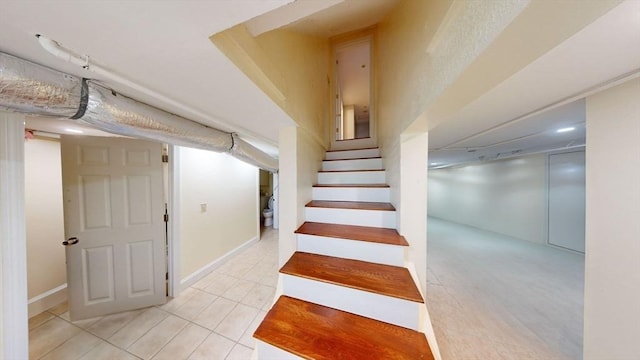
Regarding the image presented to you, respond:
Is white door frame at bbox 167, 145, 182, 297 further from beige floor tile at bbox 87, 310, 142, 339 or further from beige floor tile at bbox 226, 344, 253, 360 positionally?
beige floor tile at bbox 226, 344, 253, 360

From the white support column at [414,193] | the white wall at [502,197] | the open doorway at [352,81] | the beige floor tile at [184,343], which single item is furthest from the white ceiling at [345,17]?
the white wall at [502,197]

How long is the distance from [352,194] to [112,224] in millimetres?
2507

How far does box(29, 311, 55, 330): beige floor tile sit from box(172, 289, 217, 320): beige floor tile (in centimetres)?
117

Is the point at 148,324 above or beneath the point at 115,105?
beneath

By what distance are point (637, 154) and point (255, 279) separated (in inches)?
132

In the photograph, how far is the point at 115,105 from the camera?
1.00m

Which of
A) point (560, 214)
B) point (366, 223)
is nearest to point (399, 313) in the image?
point (366, 223)

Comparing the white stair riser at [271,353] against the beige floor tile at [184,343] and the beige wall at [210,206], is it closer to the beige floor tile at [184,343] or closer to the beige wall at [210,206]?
the beige floor tile at [184,343]

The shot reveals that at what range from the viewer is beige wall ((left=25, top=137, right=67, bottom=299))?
1.90 m

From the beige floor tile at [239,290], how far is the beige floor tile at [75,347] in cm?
100

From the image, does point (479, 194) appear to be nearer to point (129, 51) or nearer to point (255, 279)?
point (255, 279)

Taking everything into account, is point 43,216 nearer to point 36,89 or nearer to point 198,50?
point 36,89

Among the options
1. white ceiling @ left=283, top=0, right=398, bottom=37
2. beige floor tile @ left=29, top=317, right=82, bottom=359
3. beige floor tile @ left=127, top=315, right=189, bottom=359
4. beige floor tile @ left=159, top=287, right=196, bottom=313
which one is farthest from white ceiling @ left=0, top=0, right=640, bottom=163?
beige floor tile @ left=29, top=317, right=82, bottom=359

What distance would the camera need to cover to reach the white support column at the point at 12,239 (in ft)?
3.19
